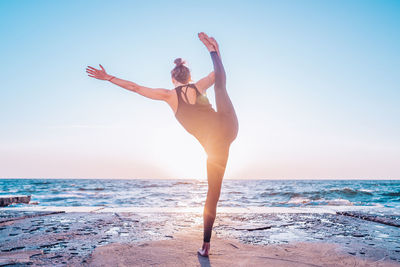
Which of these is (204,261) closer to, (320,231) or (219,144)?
(219,144)

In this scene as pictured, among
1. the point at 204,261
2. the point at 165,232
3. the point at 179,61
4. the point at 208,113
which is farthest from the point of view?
the point at 165,232

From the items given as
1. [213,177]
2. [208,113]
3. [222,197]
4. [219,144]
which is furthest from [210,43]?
[222,197]

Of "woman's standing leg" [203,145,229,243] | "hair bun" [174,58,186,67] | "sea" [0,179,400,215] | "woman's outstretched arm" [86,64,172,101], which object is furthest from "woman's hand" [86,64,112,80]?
"sea" [0,179,400,215]

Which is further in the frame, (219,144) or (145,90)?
(145,90)

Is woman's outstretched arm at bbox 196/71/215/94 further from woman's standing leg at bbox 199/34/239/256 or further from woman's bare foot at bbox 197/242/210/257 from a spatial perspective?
woman's bare foot at bbox 197/242/210/257

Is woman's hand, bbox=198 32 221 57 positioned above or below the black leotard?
above

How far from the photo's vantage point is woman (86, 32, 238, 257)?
2.51 metres

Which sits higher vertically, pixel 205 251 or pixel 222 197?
pixel 205 251

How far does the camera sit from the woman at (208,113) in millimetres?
2506

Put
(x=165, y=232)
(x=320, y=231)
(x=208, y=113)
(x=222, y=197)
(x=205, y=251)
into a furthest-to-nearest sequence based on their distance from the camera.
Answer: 1. (x=222, y=197)
2. (x=320, y=231)
3. (x=165, y=232)
4. (x=208, y=113)
5. (x=205, y=251)

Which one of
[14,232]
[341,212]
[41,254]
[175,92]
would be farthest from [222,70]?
[341,212]

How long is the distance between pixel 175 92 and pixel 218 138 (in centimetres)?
60

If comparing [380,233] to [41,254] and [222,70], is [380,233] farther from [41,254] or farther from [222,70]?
[41,254]

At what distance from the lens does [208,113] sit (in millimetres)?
2537
